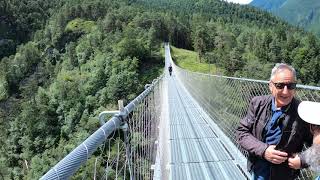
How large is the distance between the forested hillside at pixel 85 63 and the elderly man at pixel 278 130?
24801 mm

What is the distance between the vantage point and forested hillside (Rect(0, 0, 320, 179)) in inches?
1469

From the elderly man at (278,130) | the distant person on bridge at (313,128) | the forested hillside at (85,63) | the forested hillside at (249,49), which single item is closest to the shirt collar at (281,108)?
the elderly man at (278,130)

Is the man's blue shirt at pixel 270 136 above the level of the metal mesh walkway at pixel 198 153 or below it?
above

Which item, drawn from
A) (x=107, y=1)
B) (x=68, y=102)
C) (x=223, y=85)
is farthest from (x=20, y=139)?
(x=107, y=1)

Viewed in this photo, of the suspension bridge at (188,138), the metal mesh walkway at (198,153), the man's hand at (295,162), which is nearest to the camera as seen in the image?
the man's hand at (295,162)

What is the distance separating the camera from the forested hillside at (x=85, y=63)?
37.3 metres

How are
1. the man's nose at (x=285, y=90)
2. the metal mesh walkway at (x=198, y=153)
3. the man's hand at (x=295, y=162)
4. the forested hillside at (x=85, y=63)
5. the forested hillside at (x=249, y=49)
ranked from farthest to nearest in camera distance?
1. the forested hillside at (x=249, y=49)
2. the forested hillside at (x=85, y=63)
3. the metal mesh walkway at (x=198, y=153)
4. the man's nose at (x=285, y=90)
5. the man's hand at (x=295, y=162)

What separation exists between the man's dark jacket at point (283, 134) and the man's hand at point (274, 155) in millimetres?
23

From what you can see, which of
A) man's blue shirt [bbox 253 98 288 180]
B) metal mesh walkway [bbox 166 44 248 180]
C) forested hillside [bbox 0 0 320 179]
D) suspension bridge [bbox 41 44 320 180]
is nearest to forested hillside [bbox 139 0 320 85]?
forested hillside [bbox 0 0 320 179]

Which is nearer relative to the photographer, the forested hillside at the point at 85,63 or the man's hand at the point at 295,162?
the man's hand at the point at 295,162

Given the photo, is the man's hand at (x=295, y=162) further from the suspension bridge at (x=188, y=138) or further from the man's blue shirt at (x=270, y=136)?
the suspension bridge at (x=188, y=138)

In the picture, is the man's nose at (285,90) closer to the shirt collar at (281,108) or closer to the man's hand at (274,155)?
the shirt collar at (281,108)

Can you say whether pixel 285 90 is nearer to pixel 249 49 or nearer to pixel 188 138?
pixel 188 138

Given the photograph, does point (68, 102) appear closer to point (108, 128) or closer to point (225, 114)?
point (225, 114)
